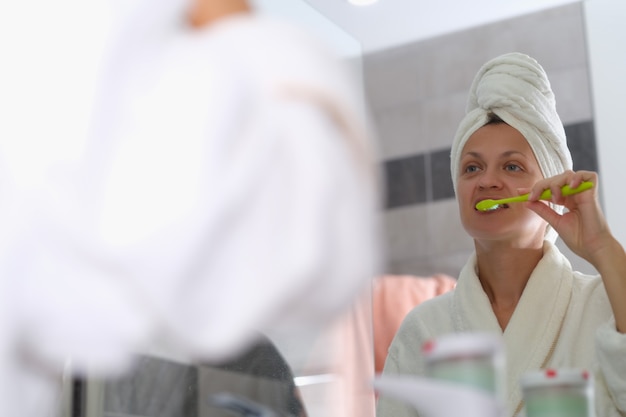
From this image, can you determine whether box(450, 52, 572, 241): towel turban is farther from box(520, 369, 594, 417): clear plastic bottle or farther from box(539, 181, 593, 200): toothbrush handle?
box(520, 369, 594, 417): clear plastic bottle

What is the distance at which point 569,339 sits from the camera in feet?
3.99

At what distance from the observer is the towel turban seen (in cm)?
136

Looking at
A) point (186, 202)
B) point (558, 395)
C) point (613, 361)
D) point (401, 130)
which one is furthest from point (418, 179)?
point (186, 202)

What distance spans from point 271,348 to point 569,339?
464 millimetres

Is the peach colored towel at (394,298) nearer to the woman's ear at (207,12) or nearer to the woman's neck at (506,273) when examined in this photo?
the woman's neck at (506,273)

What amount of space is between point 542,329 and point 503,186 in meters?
0.24

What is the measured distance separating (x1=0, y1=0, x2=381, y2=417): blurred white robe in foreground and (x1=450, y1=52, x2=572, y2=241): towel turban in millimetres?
966

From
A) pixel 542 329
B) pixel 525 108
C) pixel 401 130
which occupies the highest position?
pixel 401 130

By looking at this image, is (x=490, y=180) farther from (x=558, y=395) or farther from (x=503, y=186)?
(x=558, y=395)

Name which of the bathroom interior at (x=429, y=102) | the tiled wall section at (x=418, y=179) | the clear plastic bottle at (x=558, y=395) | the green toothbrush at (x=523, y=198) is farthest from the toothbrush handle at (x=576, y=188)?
the tiled wall section at (x=418, y=179)

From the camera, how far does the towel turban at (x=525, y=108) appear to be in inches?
53.4

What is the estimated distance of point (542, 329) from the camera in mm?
1251

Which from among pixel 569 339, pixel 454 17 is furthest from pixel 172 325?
pixel 454 17

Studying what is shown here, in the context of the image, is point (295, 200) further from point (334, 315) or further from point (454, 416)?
point (454, 416)
